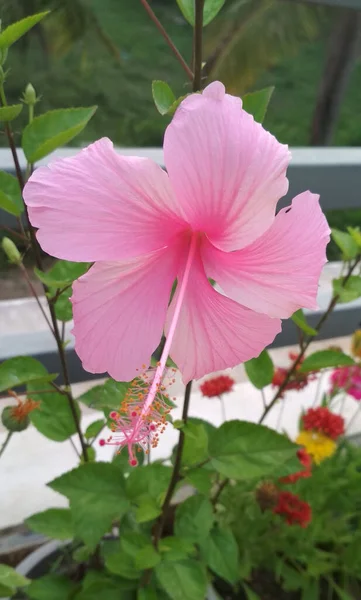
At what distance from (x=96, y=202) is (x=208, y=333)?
10 cm

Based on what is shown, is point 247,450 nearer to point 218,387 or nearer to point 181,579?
point 181,579

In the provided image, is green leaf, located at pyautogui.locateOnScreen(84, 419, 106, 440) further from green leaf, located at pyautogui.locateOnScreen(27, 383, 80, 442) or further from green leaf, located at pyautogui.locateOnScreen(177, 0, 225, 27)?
green leaf, located at pyautogui.locateOnScreen(177, 0, 225, 27)

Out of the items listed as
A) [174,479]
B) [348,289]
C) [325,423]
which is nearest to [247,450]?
[174,479]

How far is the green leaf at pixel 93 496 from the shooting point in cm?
A: 47

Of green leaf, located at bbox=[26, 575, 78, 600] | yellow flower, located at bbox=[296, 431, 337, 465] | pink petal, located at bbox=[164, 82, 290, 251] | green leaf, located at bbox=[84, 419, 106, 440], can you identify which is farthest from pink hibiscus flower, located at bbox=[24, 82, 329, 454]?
yellow flower, located at bbox=[296, 431, 337, 465]

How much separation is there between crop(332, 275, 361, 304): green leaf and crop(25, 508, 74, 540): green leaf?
35cm

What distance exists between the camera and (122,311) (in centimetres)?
31

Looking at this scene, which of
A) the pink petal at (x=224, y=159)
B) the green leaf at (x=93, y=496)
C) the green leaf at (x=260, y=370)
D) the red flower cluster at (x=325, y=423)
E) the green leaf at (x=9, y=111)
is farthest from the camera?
the red flower cluster at (x=325, y=423)

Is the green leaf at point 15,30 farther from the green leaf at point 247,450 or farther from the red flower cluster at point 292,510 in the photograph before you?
the red flower cluster at point 292,510

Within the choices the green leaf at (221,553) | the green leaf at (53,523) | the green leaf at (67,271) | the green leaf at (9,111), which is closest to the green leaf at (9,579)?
the green leaf at (53,523)

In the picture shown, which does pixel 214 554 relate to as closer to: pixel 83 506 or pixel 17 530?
pixel 83 506

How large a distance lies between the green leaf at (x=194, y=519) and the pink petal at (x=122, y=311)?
25 centimetres

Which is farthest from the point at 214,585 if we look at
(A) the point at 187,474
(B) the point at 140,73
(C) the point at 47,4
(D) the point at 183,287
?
(B) the point at 140,73

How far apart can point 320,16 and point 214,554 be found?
290 centimetres
